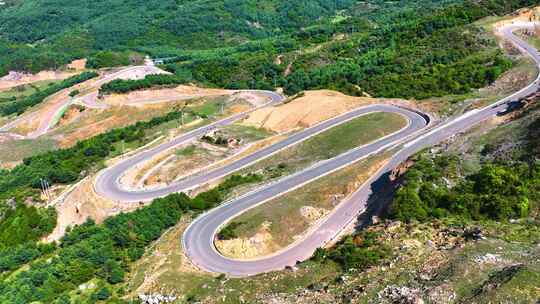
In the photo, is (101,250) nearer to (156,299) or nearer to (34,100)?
(156,299)

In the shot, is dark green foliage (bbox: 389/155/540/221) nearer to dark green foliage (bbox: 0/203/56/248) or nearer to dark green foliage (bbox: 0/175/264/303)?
dark green foliage (bbox: 0/175/264/303)

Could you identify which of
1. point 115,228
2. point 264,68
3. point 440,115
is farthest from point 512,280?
point 264,68

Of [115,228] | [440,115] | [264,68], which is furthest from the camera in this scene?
[264,68]

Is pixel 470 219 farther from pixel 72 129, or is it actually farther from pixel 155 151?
pixel 72 129

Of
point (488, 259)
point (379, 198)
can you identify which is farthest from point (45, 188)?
point (488, 259)

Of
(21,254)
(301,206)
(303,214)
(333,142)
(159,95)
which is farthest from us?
(159,95)

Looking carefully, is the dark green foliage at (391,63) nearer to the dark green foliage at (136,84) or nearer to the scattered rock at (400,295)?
the dark green foliage at (136,84)

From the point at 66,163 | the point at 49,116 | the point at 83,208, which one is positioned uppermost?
the point at 66,163

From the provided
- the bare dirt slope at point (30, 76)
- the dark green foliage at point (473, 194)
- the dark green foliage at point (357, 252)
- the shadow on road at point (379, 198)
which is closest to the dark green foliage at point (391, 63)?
the shadow on road at point (379, 198)
